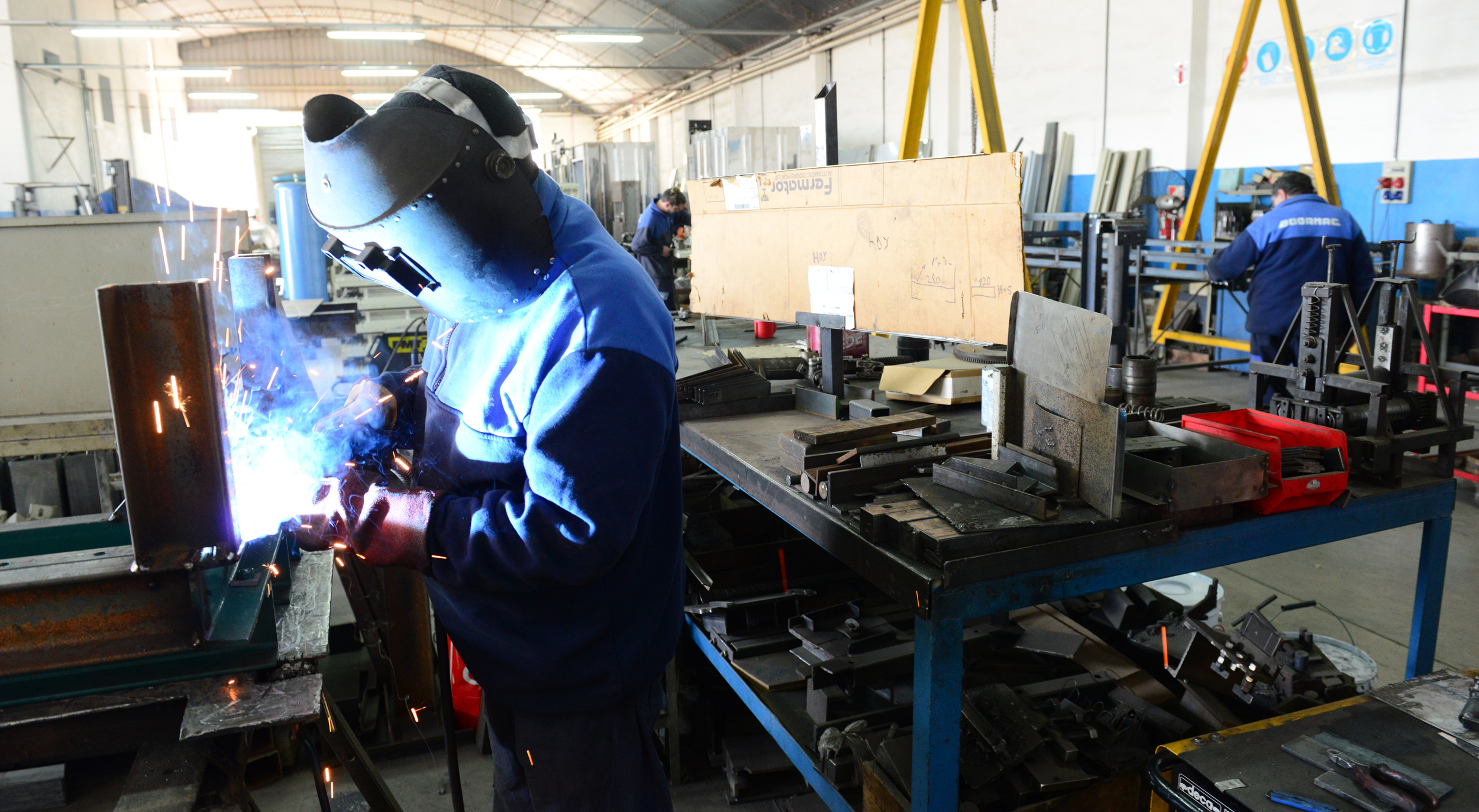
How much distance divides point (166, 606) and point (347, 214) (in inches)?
32.0

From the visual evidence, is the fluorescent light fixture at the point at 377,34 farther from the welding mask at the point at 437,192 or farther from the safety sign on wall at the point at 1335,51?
the welding mask at the point at 437,192

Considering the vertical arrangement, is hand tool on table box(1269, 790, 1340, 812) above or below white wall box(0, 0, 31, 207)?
below

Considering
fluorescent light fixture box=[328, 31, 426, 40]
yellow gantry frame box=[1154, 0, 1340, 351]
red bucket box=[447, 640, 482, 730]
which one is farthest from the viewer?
fluorescent light fixture box=[328, 31, 426, 40]

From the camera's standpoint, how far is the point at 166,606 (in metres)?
1.50

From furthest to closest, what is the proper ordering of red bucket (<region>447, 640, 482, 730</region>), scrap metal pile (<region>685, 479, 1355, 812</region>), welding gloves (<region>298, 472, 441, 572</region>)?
red bucket (<region>447, 640, 482, 730</region>), scrap metal pile (<region>685, 479, 1355, 812</region>), welding gloves (<region>298, 472, 441, 572</region>)

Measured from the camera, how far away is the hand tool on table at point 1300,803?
4.28ft

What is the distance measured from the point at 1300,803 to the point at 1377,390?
98 cm

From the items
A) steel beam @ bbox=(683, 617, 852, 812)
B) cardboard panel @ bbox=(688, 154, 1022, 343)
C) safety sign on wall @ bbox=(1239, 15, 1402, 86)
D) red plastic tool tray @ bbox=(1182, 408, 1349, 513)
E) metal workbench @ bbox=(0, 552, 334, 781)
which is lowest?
steel beam @ bbox=(683, 617, 852, 812)

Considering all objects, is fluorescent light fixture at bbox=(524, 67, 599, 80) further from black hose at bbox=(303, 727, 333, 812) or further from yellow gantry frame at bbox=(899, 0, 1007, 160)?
black hose at bbox=(303, 727, 333, 812)

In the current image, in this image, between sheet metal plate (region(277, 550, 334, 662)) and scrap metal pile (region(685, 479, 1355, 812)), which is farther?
scrap metal pile (region(685, 479, 1355, 812))

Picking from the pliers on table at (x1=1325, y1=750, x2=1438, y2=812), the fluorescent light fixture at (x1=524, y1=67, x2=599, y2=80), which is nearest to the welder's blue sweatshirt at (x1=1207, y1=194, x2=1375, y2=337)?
the pliers on table at (x1=1325, y1=750, x2=1438, y2=812)

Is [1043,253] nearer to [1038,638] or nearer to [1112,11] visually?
[1112,11]

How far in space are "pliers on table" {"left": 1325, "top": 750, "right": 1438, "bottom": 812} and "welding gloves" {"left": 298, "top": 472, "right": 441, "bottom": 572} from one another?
140cm

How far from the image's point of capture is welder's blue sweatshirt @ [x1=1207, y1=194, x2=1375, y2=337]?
14.7ft
